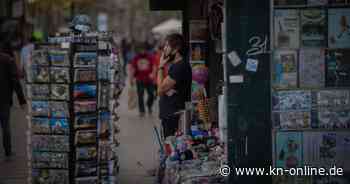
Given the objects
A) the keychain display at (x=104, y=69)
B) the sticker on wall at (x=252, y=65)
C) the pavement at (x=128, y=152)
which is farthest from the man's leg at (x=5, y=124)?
the sticker on wall at (x=252, y=65)

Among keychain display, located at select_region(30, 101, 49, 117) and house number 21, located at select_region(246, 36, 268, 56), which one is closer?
house number 21, located at select_region(246, 36, 268, 56)

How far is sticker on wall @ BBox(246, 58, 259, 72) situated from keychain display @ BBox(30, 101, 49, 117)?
2442 millimetres

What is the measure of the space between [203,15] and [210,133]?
2006 mm

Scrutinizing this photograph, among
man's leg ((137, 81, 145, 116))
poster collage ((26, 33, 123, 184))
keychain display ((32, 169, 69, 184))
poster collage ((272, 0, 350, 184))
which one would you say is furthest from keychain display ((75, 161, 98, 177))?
man's leg ((137, 81, 145, 116))

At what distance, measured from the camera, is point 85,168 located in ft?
31.5

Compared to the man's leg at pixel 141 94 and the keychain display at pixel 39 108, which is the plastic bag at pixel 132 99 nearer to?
the man's leg at pixel 141 94

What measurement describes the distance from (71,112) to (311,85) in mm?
2815

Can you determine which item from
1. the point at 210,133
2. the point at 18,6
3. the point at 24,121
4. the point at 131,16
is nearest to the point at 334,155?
the point at 210,133

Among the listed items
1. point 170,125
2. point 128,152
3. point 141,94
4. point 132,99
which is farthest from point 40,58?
point 132,99

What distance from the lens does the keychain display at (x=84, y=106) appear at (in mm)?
9469

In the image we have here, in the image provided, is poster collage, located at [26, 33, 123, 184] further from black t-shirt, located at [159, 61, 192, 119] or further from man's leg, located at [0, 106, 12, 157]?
man's leg, located at [0, 106, 12, 157]

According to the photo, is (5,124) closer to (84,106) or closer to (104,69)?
(84,106)

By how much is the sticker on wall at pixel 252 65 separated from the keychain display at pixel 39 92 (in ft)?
7.91

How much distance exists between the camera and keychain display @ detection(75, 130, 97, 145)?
31.2 feet
